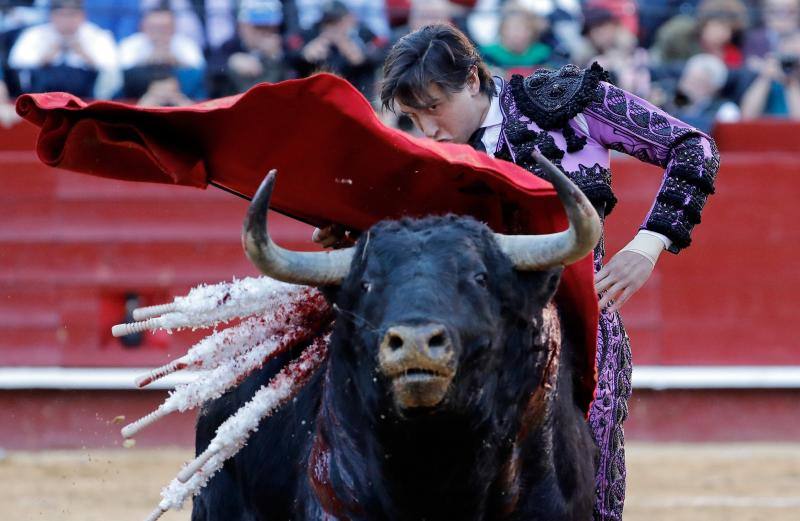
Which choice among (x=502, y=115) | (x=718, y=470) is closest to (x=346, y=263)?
(x=502, y=115)

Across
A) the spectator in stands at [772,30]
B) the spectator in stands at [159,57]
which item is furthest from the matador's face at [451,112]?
the spectator in stands at [772,30]

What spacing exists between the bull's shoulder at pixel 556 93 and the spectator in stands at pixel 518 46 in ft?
11.1

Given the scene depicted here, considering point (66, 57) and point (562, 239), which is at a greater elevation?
point (562, 239)

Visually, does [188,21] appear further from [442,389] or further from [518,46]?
[442,389]

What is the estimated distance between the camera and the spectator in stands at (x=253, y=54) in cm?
617

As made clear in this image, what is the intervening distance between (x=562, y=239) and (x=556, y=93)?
596 mm

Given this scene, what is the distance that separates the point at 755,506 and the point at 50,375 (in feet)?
9.79

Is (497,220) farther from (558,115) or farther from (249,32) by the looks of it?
(249,32)

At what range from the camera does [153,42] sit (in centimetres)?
631

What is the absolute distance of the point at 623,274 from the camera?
258 cm

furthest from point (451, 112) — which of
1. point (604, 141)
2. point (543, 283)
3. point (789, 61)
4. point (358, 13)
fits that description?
point (789, 61)

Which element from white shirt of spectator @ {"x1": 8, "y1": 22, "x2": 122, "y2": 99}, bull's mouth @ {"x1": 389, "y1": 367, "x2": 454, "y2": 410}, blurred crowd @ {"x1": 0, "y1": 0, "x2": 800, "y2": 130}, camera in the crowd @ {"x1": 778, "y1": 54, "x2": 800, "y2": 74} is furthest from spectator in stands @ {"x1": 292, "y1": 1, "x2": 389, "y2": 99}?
bull's mouth @ {"x1": 389, "y1": 367, "x2": 454, "y2": 410}

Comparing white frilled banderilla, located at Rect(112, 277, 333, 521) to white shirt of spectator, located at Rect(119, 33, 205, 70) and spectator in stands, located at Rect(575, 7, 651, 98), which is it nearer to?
white shirt of spectator, located at Rect(119, 33, 205, 70)

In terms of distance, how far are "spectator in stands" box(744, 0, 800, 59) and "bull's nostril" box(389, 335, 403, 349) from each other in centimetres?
525
